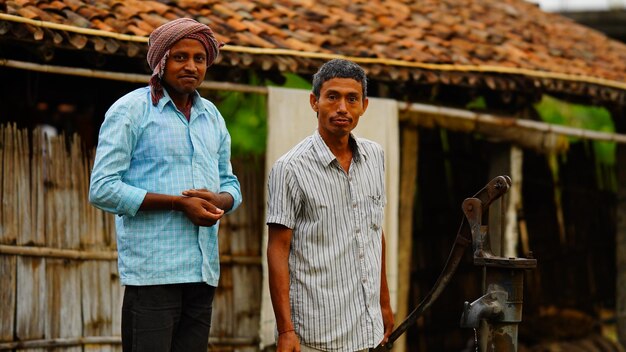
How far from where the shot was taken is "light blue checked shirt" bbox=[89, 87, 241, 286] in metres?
3.56

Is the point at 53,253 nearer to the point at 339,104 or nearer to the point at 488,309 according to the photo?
the point at 339,104

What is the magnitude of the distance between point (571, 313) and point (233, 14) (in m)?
4.11

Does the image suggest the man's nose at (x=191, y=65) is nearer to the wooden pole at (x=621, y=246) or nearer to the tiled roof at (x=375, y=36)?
the tiled roof at (x=375, y=36)

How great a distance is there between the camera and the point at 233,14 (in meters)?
6.78

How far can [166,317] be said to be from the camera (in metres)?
3.59

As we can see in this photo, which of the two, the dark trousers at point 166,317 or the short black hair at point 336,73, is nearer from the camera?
the dark trousers at point 166,317

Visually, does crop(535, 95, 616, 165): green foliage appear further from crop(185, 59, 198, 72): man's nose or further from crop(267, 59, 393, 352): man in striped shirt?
crop(185, 59, 198, 72): man's nose

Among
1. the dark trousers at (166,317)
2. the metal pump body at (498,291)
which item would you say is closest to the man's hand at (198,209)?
the dark trousers at (166,317)

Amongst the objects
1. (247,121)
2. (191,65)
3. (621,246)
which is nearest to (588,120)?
(621,246)

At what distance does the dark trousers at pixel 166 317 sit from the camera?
140 inches

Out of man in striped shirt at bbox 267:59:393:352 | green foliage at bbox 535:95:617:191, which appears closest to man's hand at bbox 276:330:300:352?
man in striped shirt at bbox 267:59:393:352

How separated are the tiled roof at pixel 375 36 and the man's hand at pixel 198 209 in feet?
6.54

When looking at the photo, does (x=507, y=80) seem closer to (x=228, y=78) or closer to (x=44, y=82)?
(x=228, y=78)

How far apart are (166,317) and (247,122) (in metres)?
2.94
